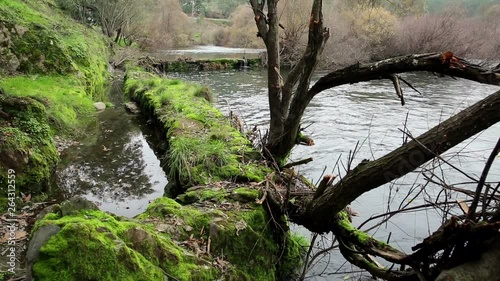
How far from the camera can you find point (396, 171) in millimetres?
3561

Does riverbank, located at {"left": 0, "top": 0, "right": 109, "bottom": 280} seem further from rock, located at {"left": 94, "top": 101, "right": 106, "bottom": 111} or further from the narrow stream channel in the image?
the narrow stream channel

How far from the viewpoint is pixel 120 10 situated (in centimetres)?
2909

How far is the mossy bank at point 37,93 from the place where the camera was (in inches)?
234

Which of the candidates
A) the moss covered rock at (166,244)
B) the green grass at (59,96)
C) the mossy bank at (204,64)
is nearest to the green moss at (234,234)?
the moss covered rock at (166,244)

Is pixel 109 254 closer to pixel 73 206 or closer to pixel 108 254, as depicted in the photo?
pixel 108 254

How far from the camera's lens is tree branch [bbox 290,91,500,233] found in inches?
121

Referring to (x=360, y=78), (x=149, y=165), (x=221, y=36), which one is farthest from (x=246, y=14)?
(x=360, y=78)

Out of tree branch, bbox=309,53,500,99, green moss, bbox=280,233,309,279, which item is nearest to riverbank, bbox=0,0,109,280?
green moss, bbox=280,233,309,279

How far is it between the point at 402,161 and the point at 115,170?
5.78 m

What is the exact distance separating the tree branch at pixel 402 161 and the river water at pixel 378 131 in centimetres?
29

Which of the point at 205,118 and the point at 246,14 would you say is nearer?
the point at 205,118

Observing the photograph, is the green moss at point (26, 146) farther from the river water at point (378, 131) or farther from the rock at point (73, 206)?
the river water at point (378, 131)

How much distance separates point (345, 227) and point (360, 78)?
175cm

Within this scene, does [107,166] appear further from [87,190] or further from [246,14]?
[246,14]
